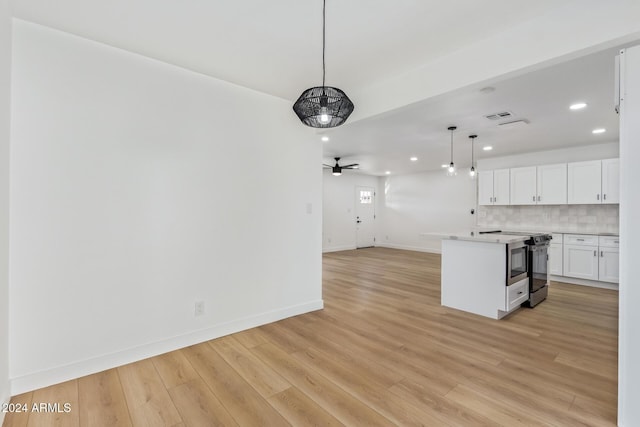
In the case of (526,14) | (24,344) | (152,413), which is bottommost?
(152,413)

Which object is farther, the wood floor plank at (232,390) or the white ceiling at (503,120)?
the white ceiling at (503,120)

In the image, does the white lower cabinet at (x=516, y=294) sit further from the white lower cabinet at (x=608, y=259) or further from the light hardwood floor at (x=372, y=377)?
the white lower cabinet at (x=608, y=259)

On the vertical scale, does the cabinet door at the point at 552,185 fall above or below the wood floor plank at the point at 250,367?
above

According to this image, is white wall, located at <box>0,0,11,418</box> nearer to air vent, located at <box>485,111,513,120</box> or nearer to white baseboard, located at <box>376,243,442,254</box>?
air vent, located at <box>485,111,513,120</box>

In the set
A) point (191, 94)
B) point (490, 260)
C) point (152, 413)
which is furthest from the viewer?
point (490, 260)

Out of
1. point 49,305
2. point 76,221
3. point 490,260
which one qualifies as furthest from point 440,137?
point 49,305

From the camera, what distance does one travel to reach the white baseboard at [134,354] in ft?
7.01

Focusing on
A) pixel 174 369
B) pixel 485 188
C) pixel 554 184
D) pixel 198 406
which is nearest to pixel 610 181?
pixel 554 184

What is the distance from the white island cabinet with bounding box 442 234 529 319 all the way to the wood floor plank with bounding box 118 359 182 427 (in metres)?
3.35

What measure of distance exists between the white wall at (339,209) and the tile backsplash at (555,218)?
3.81 meters

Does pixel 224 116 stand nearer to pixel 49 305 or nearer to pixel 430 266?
pixel 49 305

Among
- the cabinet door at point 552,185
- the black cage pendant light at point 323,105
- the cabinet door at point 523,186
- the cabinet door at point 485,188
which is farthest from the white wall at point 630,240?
the cabinet door at point 485,188

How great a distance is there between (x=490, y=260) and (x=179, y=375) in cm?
342

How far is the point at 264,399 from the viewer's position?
2029mm
